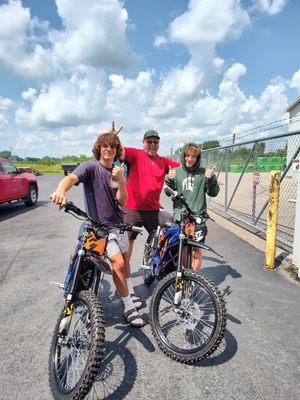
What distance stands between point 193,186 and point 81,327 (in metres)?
2.01

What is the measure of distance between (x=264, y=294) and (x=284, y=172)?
9.14 ft

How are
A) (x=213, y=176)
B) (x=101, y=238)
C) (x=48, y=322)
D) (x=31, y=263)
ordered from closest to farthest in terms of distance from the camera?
(x=101, y=238) < (x=48, y=322) < (x=213, y=176) < (x=31, y=263)

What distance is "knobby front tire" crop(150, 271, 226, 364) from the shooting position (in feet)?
8.47

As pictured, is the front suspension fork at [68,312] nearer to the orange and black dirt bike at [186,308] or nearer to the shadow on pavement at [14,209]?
the orange and black dirt bike at [186,308]

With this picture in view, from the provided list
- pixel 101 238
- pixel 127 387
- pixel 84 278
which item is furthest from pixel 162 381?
pixel 101 238

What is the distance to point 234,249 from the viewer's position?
6309mm

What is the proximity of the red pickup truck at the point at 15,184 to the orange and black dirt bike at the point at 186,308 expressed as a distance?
855cm

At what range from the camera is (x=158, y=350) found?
2.93 metres

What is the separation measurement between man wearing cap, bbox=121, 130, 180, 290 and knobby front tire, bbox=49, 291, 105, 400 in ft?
4.95

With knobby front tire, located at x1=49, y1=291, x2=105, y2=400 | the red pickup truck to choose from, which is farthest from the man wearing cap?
the red pickup truck

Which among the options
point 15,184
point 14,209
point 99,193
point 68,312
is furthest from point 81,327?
point 14,209

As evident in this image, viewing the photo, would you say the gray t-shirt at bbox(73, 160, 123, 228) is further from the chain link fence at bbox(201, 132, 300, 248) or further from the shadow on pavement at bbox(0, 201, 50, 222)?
the shadow on pavement at bbox(0, 201, 50, 222)

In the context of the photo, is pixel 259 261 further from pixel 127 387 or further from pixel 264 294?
pixel 127 387

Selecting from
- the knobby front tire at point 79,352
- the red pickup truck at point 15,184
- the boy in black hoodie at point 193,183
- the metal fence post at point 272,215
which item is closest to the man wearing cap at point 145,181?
the boy in black hoodie at point 193,183
